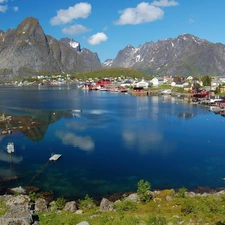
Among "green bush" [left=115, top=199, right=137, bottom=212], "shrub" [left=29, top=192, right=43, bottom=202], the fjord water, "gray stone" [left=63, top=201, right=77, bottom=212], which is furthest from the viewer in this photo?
the fjord water

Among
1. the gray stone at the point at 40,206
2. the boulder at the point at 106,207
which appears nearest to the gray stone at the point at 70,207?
the gray stone at the point at 40,206

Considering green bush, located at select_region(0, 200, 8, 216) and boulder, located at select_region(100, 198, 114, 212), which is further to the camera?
boulder, located at select_region(100, 198, 114, 212)

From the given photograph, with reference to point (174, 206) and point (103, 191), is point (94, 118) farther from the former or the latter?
point (174, 206)

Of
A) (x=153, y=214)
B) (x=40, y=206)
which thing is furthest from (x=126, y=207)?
(x=40, y=206)

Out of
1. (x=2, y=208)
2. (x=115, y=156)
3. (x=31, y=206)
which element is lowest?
(x=115, y=156)

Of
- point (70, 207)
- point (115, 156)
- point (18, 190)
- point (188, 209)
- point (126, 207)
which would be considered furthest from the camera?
point (115, 156)

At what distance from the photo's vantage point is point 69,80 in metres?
173

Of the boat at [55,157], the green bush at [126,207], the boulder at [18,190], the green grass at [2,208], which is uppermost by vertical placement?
the green grass at [2,208]

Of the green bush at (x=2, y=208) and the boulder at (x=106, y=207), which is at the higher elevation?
the green bush at (x=2, y=208)

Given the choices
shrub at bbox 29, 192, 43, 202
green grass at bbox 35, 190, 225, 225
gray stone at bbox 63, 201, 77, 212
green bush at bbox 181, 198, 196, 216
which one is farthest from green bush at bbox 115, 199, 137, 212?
shrub at bbox 29, 192, 43, 202

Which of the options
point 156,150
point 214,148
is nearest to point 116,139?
point 156,150

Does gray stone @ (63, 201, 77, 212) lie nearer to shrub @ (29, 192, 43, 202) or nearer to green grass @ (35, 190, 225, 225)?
green grass @ (35, 190, 225, 225)

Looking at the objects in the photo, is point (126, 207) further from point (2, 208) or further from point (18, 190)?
point (18, 190)

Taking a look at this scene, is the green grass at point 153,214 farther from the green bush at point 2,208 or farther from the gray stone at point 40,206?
the green bush at point 2,208
